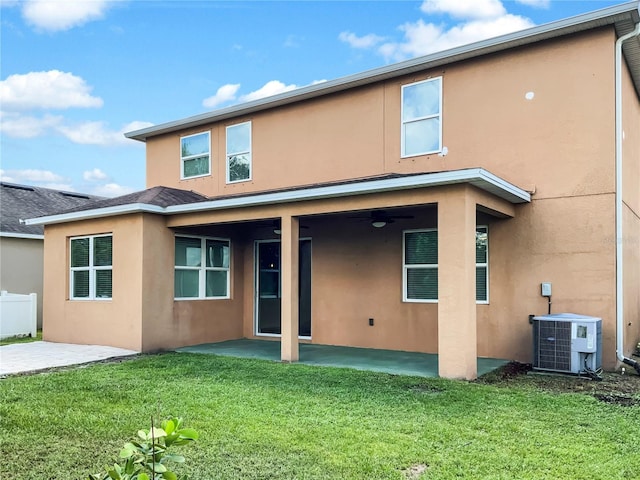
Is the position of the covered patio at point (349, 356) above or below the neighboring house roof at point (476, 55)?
below

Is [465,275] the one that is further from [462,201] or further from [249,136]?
[249,136]

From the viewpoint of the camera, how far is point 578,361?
7.23 metres

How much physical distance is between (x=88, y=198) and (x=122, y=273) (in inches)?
534

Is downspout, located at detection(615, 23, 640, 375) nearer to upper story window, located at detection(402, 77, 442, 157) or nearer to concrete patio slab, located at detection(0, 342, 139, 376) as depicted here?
upper story window, located at detection(402, 77, 442, 157)

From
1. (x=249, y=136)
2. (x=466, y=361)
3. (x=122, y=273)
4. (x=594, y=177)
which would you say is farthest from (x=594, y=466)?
(x=249, y=136)

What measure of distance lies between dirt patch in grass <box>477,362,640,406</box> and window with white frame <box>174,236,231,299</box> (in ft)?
20.8

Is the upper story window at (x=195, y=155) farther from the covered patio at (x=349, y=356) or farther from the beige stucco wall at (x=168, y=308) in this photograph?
the covered patio at (x=349, y=356)

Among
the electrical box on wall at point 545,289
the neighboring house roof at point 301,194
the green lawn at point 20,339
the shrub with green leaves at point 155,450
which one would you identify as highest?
the neighboring house roof at point 301,194

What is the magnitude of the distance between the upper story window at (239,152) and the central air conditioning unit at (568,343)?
23.8 ft

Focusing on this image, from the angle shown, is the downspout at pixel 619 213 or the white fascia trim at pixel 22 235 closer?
the downspout at pixel 619 213

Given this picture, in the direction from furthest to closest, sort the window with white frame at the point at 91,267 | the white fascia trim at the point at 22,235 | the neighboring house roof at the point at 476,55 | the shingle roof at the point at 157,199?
the white fascia trim at the point at 22,235
the window with white frame at the point at 91,267
the shingle roof at the point at 157,199
the neighboring house roof at the point at 476,55

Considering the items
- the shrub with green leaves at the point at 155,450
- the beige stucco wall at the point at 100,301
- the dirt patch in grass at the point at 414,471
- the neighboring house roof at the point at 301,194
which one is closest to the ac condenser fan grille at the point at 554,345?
the neighboring house roof at the point at 301,194

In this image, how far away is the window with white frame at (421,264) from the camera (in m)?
9.42

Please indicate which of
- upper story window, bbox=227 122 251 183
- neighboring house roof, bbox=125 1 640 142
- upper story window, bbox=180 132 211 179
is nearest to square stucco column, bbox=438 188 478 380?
neighboring house roof, bbox=125 1 640 142
